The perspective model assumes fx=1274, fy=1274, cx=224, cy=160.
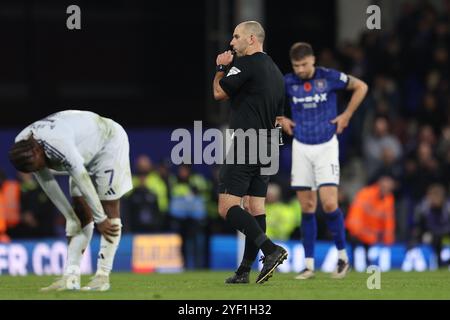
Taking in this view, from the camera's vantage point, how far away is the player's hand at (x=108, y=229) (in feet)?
34.3

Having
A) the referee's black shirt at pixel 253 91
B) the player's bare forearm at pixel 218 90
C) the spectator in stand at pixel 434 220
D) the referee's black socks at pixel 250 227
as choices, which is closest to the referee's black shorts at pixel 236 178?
the referee's black socks at pixel 250 227

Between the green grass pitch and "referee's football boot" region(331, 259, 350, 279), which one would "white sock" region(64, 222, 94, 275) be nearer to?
the green grass pitch

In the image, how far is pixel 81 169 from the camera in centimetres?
1020

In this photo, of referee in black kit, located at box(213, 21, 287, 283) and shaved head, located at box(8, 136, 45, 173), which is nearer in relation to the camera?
shaved head, located at box(8, 136, 45, 173)

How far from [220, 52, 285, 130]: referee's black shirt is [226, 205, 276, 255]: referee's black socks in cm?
80

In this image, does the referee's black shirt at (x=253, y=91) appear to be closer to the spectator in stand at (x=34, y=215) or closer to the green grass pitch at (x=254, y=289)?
the green grass pitch at (x=254, y=289)

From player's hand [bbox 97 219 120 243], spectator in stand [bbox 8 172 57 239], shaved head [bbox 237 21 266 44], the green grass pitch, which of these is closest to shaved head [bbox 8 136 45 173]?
player's hand [bbox 97 219 120 243]

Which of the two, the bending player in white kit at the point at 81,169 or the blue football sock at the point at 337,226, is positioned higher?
the bending player in white kit at the point at 81,169

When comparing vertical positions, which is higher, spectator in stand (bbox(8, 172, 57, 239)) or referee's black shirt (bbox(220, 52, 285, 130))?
referee's black shirt (bbox(220, 52, 285, 130))

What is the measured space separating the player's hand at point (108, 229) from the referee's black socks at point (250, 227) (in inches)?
49.3

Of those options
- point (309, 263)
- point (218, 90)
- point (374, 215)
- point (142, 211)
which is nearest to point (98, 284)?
point (218, 90)

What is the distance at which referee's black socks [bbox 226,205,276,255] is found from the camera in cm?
1143

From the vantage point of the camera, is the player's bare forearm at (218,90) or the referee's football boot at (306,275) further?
the referee's football boot at (306,275)
